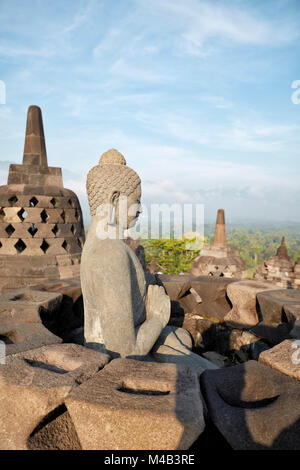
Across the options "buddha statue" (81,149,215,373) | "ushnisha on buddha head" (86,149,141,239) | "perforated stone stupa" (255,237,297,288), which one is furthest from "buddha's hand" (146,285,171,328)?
"perforated stone stupa" (255,237,297,288)

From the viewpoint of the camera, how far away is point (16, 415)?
43.5 inches

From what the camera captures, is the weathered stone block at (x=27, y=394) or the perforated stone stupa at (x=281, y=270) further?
the perforated stone stupa at (x=281, y=270)

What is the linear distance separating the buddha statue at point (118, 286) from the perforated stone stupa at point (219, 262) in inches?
362

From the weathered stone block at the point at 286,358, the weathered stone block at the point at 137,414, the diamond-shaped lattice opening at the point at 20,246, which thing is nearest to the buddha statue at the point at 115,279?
the weathered stone block at the point at 137,414

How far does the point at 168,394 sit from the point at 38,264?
5027 mm

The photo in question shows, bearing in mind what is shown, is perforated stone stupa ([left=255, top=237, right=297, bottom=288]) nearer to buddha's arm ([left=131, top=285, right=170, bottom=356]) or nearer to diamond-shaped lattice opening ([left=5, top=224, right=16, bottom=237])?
diamond-shaped lattice opening ([left=5, top=224, right=16, bottom=237])

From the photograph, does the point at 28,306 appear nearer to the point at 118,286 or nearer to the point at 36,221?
the point at 118,286

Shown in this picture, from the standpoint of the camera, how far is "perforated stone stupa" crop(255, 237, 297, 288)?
1088 cm

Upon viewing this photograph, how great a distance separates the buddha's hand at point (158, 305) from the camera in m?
2.06

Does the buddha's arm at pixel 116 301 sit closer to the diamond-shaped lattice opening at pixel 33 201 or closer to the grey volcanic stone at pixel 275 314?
the grey volcanic stone at pixel 275 314

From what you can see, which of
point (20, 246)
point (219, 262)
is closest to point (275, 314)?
point (20, 246)

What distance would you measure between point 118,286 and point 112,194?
2.25 ft

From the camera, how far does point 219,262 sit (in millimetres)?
11453
